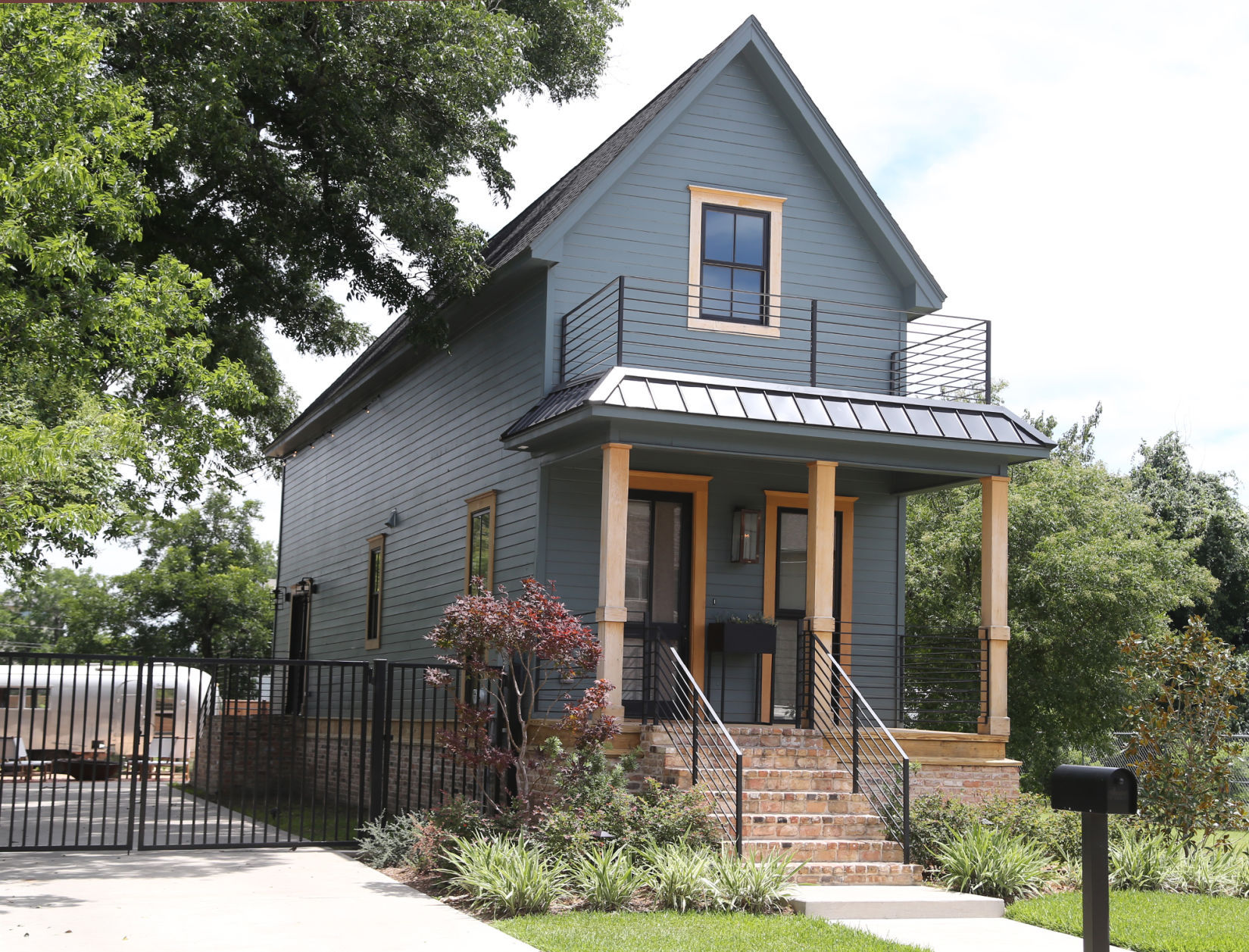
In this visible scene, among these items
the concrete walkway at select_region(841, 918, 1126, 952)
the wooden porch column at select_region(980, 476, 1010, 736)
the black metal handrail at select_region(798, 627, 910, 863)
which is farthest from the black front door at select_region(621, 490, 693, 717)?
the concrete walkway at select_region(841, 918, 1126, 952)

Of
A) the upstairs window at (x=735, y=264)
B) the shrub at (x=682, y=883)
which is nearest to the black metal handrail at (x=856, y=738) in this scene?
the shrub at (x=682, y=883)

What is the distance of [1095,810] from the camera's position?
20.8 feet

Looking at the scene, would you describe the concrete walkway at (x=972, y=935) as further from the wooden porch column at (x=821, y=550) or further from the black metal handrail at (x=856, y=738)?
the wooden porch column at (x=821, y=550)

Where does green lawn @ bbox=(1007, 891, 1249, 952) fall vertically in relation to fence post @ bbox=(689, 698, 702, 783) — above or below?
below

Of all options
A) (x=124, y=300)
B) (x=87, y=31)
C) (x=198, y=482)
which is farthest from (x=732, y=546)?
(x=87, y=31)

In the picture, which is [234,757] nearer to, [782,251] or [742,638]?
[742,638]

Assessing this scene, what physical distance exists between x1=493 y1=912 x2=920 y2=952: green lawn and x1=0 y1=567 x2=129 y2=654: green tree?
24.5m

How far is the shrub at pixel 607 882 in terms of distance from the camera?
10359 millimetres

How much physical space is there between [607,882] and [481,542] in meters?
7.09

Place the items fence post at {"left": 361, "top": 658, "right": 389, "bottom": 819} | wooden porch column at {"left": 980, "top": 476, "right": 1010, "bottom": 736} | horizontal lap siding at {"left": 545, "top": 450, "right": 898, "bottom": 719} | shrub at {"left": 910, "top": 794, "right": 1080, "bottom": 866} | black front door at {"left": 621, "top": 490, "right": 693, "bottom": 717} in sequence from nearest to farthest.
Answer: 1. shrub at {"left": 910, "top": 794, "right": 1080, "bottom": 866}
2. fence post at {"left": 361, "top": 658, "right": 389, "bottom": 819}
3. wooden porch column at {"left": 980, "top": 476, "right": 1010, "bottom": 736}
4. horizontal lap siding at {"left": 545, "top": 450, "right": 898, "bottom": 719}
5. black front door at {"left": 621, "top": 490, "right": 693, "bottom": 717}

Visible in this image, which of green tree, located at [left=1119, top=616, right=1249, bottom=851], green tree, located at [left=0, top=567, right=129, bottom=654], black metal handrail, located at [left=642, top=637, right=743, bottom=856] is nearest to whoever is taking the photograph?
black metal handrail, located at [left=642, top=637, right=743, bottom=856]

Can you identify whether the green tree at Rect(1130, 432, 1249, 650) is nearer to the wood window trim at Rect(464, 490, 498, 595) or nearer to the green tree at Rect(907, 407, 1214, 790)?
the green tree at Rect(907, 407, 1214, 790)

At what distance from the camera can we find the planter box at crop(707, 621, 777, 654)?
49.9 feet

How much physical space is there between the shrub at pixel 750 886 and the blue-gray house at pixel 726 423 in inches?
107
